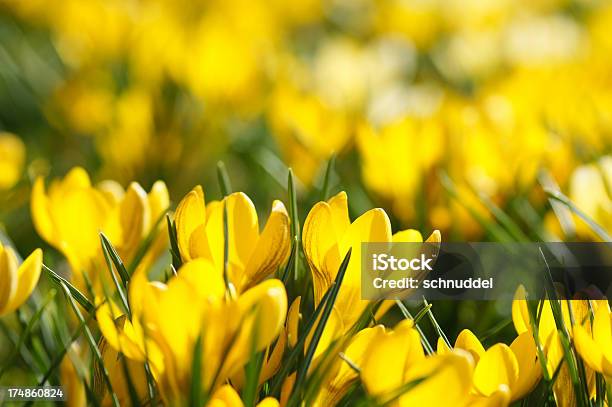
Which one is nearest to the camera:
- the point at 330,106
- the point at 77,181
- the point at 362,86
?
the point at 77,181

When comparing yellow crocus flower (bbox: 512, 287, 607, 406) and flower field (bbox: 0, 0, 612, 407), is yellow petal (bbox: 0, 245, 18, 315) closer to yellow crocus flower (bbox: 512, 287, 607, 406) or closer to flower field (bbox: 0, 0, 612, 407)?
flower field (bbox: 0, 0, 612, 407)

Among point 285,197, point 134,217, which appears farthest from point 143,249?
point 285,197

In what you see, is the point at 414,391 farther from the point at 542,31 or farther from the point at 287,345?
the point at 542,31

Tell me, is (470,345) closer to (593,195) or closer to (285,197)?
(593,195)

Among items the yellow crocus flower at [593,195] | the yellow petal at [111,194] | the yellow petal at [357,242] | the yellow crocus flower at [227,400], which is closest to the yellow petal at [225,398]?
the yellow crocus flower at [227,400]

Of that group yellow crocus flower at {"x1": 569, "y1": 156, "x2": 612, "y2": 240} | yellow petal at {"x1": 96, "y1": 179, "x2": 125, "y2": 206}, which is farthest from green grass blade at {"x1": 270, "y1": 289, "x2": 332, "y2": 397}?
yellow crocus flower at {"x1": 569, "y1": 156, "x2": 612, "y2": 240}

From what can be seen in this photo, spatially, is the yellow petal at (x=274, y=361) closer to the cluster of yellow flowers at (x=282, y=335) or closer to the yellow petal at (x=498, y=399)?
the cluster of yellow flowers at (x=282, y=335)
